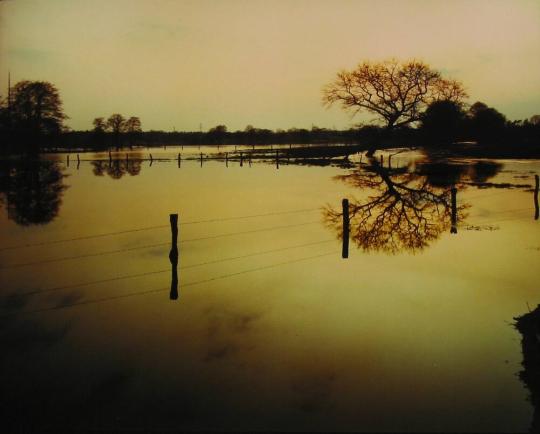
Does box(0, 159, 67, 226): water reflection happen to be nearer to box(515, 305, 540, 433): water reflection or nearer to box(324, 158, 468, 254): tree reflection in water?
box(324, 158, 468, 254): tree reflection in water

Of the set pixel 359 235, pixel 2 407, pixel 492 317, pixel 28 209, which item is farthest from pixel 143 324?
pixel 28 209

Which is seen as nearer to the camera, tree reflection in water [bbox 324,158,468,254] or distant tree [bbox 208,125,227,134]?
tree reflection in water [bbox 324,158,468,254]

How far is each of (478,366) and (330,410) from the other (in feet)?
8.32

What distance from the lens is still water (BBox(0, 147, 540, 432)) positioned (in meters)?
5.86

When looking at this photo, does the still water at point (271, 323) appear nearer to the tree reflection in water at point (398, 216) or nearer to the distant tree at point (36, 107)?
the tree reflection in water at point (398, 216)

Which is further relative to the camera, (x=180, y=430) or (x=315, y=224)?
(x=315, y=224)

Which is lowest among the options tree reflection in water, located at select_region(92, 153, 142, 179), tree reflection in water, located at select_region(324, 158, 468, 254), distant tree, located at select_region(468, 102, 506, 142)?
tree reflection in water, located at select_region(324, 158, 468, 254)

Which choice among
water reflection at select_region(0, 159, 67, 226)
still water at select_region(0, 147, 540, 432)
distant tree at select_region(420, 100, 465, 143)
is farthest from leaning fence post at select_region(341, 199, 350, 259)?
distant tree at select_region(420, 100, 465, 143)

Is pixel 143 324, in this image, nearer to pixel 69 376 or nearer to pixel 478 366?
pixel 69 376

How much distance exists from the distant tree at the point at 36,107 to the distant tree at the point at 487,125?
62.4 meters

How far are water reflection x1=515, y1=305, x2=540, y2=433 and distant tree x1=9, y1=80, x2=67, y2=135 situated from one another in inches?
2560

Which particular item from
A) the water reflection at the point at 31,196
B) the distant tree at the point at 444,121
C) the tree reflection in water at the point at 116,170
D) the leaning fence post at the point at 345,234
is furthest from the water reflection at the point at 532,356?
the distant tree at the point at 444,121

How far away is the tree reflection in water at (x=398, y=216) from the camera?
48.7ft

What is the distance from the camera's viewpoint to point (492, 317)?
328 inches
